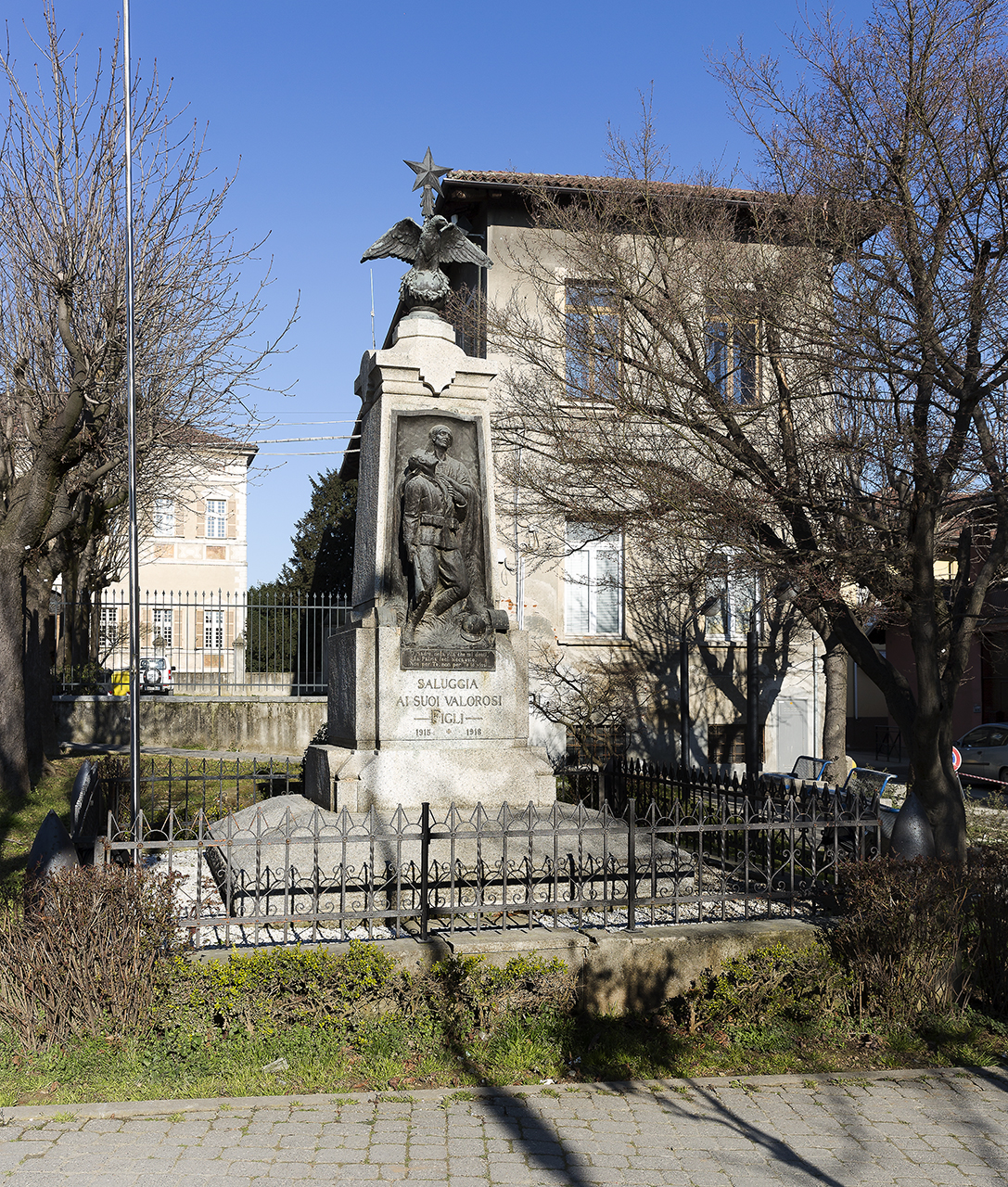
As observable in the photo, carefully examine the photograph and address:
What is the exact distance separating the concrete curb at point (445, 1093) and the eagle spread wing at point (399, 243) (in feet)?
20.8

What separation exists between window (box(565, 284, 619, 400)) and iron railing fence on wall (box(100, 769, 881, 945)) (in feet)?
14.7

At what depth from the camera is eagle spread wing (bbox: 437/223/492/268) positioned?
861 centimetres

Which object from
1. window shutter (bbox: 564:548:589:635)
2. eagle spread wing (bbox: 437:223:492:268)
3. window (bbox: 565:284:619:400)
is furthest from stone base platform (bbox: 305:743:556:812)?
window shutter (bbox: 564:548:589:635)

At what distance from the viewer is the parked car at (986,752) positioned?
22922mm

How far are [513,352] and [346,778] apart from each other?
20.7ft

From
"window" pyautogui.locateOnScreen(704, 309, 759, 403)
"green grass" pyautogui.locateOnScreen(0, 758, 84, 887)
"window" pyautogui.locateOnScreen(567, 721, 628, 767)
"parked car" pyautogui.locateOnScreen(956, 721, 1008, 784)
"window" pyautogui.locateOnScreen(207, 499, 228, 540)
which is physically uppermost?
"window" pyautogui.locateOnScreen(207, 499, 228, 540)

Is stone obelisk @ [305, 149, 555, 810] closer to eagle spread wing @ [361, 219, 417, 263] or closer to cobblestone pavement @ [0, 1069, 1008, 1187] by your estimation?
eagle spread wing @ [361, 219, 417, 263]

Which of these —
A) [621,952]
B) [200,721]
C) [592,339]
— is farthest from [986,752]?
[621,952]

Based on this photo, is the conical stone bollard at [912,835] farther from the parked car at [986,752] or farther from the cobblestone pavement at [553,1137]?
the parked car at [986,752]

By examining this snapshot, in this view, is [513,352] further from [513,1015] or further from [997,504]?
[513,1015]

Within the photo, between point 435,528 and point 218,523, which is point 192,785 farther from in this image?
point 218,523

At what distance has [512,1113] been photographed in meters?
4.49

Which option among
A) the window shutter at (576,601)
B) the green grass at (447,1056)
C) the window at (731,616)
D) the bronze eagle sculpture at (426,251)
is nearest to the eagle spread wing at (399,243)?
the bronze eagle sculpture at (426,251)

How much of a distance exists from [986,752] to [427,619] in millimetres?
19288
